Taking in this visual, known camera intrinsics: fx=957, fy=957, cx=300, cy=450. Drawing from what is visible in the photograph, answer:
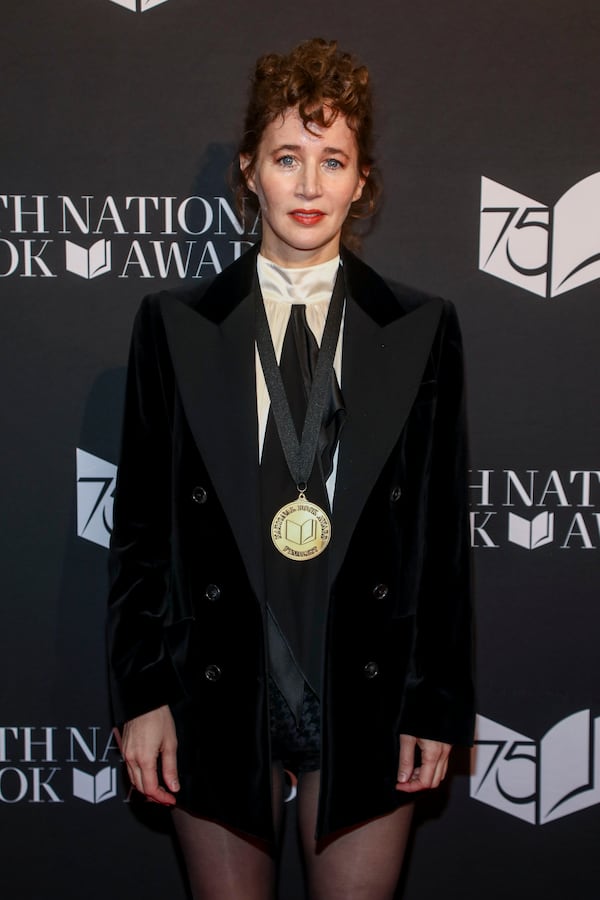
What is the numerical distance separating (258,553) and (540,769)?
1.24 m

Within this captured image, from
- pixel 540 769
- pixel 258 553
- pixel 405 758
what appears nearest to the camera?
pixel 258 553

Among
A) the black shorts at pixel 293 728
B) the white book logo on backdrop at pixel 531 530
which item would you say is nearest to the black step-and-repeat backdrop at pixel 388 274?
the white book logo on backdrop at pixel 531 530

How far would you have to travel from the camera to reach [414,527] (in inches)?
62.1

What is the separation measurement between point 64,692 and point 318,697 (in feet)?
3.32

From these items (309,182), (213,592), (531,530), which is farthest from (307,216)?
(531,530)

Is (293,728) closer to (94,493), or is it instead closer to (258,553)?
(258,553)

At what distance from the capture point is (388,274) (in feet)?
7.18

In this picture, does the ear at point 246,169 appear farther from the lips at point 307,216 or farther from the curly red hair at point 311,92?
the lips at point 307,216

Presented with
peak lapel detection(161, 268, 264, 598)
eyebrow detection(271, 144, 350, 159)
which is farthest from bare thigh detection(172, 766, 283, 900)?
eyebrow detection(271, 144, 350, 159)

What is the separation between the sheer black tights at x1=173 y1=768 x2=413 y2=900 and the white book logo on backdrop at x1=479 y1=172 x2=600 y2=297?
1.19 m

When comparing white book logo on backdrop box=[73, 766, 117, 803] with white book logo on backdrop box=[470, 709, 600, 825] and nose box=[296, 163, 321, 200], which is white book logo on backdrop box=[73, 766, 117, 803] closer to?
white book logo on backdrop box=[470, 709, 600, 825]

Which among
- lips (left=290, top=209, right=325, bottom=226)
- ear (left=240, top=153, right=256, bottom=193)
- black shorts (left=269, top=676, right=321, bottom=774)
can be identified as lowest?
black shorts (left=269, top=676, right=321, bottom=774)

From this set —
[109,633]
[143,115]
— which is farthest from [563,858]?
[143,115]

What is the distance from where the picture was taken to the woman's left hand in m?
1.58
